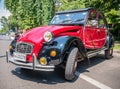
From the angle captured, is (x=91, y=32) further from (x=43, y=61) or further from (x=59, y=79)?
(x=43, y=61)

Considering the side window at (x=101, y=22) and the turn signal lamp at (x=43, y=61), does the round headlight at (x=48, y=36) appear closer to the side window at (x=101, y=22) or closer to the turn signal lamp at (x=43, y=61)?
the turn signal lamp at (x=43, y=61)

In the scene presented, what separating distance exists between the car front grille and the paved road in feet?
2.70

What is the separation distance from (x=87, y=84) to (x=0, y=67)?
3.67 m

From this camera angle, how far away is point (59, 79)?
639cm

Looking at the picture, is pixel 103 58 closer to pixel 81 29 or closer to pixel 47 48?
pixel 81 29

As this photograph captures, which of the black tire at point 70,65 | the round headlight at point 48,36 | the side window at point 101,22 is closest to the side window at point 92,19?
the side window at point 101,22

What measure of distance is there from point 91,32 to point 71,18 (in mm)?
881

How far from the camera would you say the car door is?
7672mm

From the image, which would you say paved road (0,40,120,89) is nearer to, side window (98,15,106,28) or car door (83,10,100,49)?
car door (83,10,100,49)

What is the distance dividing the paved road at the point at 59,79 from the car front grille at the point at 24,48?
0.82 meters

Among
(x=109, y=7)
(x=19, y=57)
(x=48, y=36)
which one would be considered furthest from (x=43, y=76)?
(x=109, y=7)

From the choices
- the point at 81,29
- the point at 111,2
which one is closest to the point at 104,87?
the point at 81,29

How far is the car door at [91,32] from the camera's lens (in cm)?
767

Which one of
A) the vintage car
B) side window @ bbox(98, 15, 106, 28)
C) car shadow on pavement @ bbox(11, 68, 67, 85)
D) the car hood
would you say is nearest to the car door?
the vintage car
